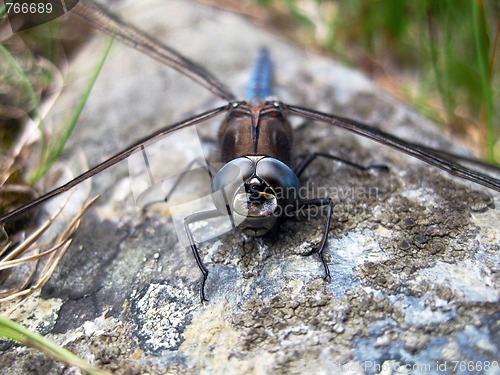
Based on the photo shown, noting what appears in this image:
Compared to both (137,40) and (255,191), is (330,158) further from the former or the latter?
(137,40)

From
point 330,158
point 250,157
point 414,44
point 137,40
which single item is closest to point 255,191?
point 250,157

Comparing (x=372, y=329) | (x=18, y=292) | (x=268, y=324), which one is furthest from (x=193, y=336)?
(x=18, y=292)

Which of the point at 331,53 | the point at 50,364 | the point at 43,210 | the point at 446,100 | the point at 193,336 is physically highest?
the point at 331,53

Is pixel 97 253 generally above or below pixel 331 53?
below

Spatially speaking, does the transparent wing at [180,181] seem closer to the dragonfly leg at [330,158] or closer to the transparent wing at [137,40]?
the transparent wing at [137,40]

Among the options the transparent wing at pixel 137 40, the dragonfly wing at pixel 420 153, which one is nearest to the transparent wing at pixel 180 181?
the transparent wing at pixel 137 40

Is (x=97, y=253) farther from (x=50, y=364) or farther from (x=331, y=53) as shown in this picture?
(x=331, y=53)

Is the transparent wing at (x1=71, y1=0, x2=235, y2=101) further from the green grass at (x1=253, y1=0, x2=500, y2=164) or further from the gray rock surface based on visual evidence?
the green grass at (x1=253, y1=0, x2=500, y2=164)
